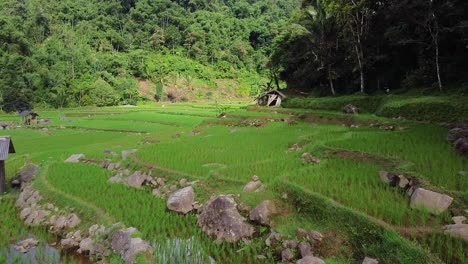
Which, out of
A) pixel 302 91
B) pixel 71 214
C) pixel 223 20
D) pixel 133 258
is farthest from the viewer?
pixel 223 20

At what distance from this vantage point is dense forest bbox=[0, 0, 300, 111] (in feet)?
186

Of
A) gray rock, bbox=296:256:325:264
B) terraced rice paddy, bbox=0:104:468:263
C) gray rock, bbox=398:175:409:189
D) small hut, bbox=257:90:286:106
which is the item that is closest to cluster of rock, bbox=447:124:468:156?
terraced rice paddy, bbox=0:104:468:263

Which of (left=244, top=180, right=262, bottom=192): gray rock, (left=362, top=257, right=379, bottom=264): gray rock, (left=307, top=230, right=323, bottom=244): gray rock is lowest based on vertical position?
(left=307, top=230, right=323, bottom=244): gray rock

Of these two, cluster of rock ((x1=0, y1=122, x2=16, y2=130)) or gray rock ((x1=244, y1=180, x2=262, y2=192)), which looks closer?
gray rock ((x1=244, y1=180, x2=262, y2=192))

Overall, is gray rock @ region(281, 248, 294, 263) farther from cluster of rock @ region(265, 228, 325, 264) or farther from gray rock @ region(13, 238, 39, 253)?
gray rock @ region(13, 238, 39, 253)

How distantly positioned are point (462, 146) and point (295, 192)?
16.2ft

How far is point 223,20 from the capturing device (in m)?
97.7

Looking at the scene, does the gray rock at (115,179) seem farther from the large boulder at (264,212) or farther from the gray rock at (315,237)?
the gray rock at (315,237)

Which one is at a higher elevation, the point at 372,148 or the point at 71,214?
the point at 372,148

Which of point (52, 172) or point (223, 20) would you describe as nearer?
point (52, 172)

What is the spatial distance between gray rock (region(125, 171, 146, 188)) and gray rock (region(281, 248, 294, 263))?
615 centimetres

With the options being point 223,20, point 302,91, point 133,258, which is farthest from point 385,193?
point 223,20

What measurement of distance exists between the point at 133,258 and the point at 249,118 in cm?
1729

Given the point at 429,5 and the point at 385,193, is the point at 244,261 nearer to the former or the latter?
the point at 385,193
